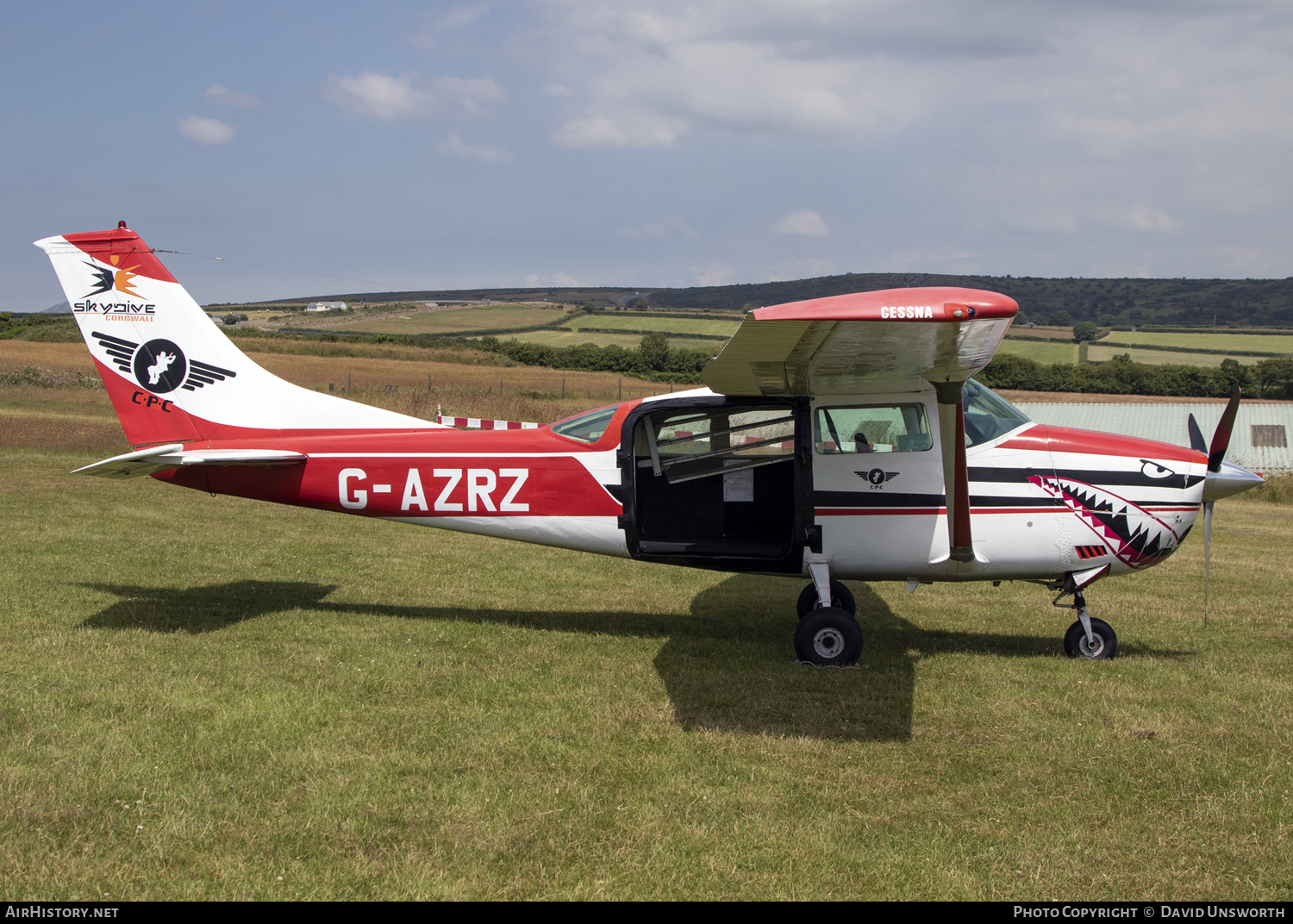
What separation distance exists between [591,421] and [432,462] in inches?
50.8

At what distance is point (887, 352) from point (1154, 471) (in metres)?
2.56

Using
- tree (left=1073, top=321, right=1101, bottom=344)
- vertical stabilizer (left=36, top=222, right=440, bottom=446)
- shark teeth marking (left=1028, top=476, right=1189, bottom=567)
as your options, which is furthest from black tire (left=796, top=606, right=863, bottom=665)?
tree (left=1073, top=321, right=1101, bottom=344)

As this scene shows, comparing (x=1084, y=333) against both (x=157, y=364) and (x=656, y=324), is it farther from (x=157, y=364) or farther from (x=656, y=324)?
(x=157, y=364)

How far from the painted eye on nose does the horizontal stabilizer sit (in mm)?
6393

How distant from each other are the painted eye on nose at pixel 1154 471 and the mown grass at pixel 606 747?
1399 mm

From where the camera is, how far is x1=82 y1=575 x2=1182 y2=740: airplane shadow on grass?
17.3ft

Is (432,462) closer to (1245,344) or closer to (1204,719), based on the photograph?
(1204,719)

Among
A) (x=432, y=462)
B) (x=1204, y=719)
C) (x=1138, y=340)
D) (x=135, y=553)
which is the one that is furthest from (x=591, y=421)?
(x=1138, y=340)

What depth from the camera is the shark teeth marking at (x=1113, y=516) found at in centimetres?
648

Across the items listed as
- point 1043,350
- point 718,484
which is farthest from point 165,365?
point 1043,350

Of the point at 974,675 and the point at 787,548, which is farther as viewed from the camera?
the point at 787,548

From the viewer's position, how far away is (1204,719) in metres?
5.33

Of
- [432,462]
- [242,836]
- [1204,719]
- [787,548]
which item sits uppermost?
[432,462]

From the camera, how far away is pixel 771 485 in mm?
7285
